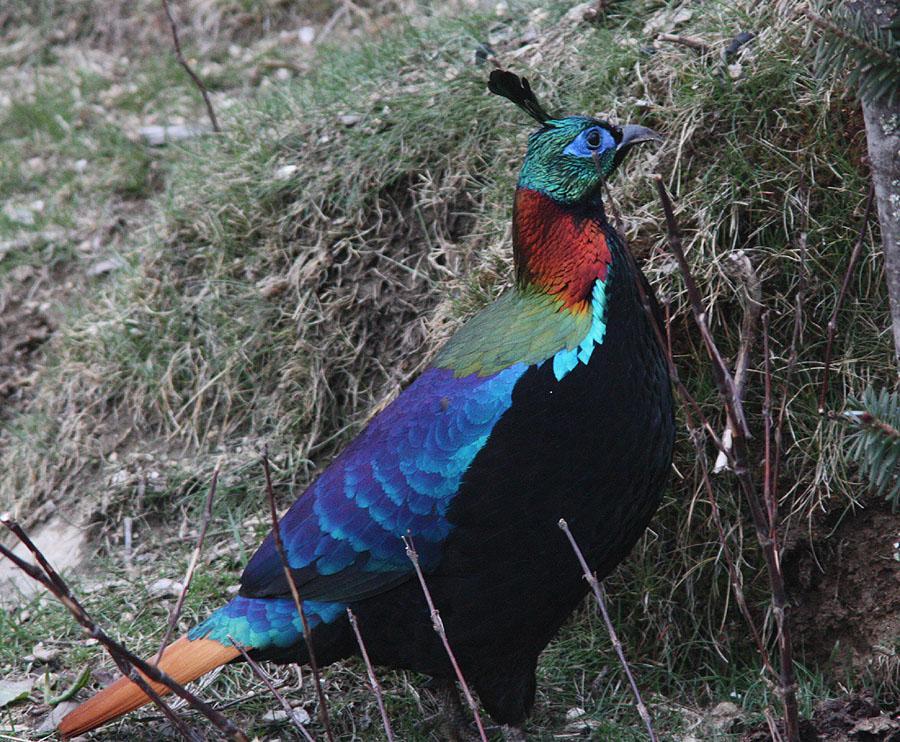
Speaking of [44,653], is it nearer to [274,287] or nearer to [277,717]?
[277,717]

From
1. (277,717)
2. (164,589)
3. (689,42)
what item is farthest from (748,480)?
(164,589)

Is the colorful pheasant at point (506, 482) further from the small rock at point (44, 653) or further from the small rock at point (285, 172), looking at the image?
the small rock at point (285, 172)

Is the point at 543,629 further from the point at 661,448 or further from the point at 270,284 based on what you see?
the point at 270,284

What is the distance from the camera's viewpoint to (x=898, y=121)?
→ 229 centimetres

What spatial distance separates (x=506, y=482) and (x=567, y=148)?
86 cm

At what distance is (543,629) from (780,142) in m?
1.60

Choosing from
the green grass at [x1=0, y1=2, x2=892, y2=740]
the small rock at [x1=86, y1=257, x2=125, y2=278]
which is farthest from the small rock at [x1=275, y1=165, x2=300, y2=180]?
the small rock at [x1=86, y1=257, x2=125, y2=278]

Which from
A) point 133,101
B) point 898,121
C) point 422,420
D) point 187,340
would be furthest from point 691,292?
point 133,101

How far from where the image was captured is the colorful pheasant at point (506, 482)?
270 centimetres

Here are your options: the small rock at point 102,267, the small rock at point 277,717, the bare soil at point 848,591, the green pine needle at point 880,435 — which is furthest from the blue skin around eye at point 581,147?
the small rock at point 102,267

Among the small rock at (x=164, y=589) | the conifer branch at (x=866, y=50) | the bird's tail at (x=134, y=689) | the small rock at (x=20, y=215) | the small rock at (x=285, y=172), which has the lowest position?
the small rock at (x=164, y=589)

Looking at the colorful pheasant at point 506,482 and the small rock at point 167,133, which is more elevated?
the small rock at point 167,133

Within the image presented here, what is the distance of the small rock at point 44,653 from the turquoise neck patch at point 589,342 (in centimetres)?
191

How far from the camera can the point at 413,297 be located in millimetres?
4004
